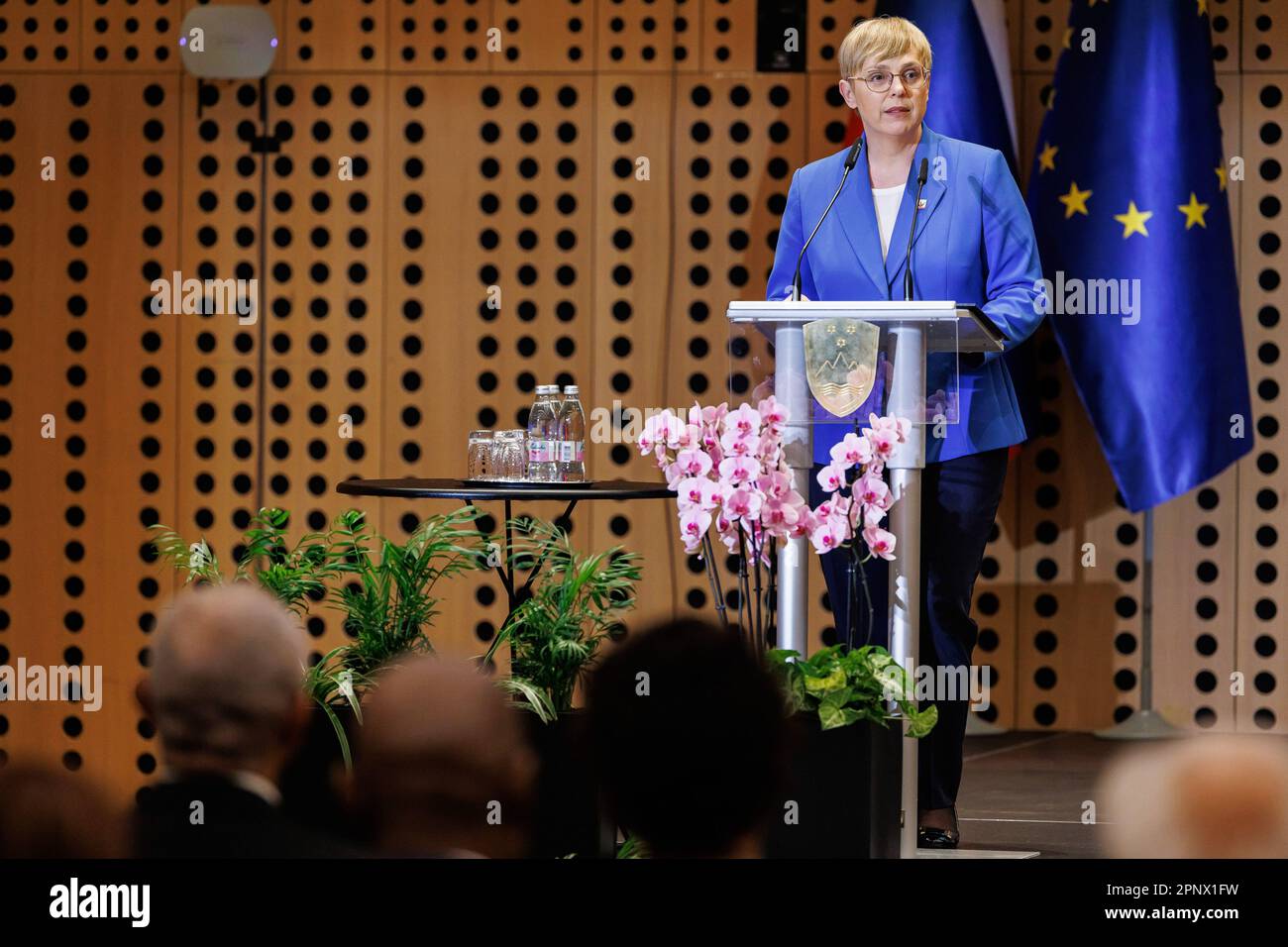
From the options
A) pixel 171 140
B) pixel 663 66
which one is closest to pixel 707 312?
pixel 663 66

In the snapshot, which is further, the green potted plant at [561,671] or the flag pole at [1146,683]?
the flag pole at [1146,683]

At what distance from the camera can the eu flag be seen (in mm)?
4652

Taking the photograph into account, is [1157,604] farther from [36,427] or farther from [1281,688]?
[36,427]

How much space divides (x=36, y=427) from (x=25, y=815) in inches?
183

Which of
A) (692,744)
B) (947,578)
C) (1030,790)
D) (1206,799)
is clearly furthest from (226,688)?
(1030,790)

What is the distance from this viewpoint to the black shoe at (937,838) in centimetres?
297

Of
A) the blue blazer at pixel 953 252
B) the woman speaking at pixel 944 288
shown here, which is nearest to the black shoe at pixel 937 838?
the woman speaking at pixel 944 288

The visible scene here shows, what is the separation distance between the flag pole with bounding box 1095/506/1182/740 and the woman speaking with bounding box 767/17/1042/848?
2.15 m

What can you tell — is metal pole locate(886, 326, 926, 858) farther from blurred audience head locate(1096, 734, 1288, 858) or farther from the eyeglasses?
blurred audience head locate(1096, 734, 1288, 858)

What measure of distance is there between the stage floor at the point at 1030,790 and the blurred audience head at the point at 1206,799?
2.12 meters

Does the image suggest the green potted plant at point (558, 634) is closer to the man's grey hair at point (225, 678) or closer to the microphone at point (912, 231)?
the microphone at point (912, 231)

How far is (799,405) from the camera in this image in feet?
8.91

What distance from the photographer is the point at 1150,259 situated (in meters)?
4.70

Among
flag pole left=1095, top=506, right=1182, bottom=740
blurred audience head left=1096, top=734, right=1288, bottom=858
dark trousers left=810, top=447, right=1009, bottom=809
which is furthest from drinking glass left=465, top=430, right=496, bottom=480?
blurred audience head left=1096, top=734, right=1288, bottom=858
